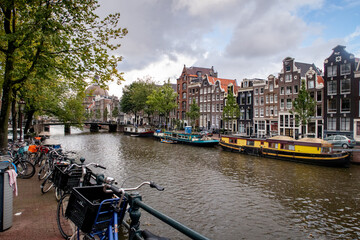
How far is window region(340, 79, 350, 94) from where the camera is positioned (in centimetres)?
3344

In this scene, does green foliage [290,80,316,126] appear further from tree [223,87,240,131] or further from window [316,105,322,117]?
tree [223,87,240,131]

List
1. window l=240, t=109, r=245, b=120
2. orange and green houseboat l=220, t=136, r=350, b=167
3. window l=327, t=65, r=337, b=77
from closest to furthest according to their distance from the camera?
1. orange and green houseboat l=220, t=136, r=350, b=167
2. window l=327, t=65, r=337, b=77
3. window l=240, t=109, r=245, b=120

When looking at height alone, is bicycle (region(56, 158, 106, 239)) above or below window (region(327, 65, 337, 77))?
below

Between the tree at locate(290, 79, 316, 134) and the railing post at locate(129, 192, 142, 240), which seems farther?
the tree at locate(290, 79, 316, 134)

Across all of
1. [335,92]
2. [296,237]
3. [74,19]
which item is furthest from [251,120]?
[74,19]

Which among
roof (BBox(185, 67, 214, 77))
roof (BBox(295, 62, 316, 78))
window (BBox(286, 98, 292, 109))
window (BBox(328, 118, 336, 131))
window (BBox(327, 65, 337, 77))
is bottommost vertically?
window (BBox(328, 118, 336, 131))

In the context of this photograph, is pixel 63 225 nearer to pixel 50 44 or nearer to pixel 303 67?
pixel 50 44

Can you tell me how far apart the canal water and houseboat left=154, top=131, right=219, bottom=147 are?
14.5 metres

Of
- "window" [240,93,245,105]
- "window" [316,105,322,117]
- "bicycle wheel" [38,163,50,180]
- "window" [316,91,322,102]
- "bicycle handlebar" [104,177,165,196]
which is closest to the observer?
"bicycle handlebar" [104,177,165,196]

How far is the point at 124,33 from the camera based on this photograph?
10.6 m

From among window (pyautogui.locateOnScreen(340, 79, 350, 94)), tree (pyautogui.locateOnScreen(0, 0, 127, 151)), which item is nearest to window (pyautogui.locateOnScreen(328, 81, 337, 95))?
window (pyautogui.locateOnScreen(340, 79, 350, 94))

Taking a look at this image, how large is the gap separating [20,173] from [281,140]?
24545 millimetres

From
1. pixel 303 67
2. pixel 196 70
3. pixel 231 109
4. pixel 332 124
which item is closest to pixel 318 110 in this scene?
pixel 332 124

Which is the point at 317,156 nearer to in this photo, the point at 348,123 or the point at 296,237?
the point at 348,123
